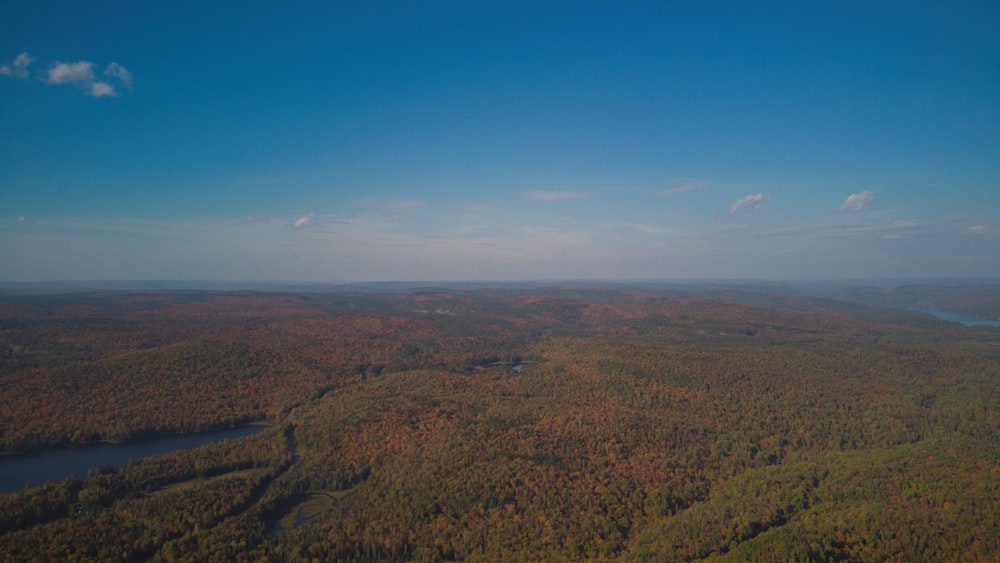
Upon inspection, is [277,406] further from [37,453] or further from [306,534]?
[306,534]

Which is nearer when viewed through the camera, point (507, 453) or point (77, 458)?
point (507, 453)

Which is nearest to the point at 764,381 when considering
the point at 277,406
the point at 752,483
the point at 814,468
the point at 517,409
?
the point at 814,468

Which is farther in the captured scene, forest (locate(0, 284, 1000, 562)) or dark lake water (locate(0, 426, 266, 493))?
dark lake water (locate(0, 426, 266, 493))

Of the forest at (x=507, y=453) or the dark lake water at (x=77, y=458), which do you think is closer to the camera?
the forest at (x=507, y=453)
